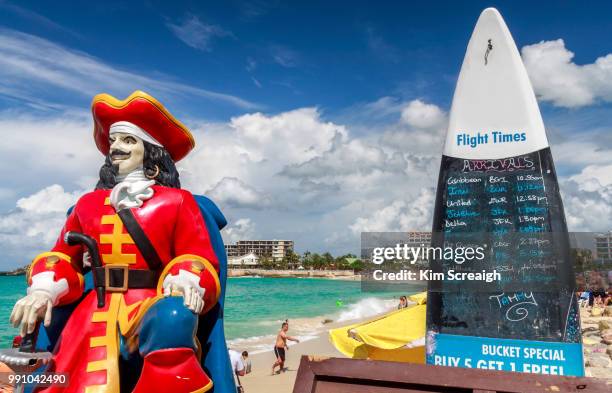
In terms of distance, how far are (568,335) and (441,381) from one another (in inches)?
131

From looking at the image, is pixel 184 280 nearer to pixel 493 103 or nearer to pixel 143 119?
pixel 143 119

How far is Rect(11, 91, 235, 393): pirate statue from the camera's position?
2400 mm

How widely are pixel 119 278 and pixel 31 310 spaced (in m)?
0.42

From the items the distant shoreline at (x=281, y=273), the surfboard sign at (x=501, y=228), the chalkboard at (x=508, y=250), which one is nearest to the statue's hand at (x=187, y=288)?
the surfboard sign at (x=501, y=228)

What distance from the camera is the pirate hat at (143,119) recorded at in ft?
9.86

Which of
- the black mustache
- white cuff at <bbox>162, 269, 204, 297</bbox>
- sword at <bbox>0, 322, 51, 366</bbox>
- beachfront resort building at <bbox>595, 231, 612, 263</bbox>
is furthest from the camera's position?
beachfront resort building at <bbox>595, 231, 612, 263</bbox>

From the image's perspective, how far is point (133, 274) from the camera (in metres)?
2.74

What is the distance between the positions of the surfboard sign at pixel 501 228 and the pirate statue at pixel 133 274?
287 cm

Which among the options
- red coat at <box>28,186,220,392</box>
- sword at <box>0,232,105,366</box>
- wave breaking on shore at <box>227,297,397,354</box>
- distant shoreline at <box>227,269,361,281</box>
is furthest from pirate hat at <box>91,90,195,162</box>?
distant shoreline at <box>227,269,361,281</box>

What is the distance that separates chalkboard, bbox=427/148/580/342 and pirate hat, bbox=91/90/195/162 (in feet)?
9.95

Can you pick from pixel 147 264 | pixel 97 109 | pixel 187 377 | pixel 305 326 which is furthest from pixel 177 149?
pixel 305 326

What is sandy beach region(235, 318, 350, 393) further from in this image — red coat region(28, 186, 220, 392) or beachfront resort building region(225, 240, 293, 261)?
beachfront resort building region(225, 240, 293, 261)

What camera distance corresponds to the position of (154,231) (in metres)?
2.79

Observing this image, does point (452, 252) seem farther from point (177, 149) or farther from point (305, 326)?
point (305, 326)
